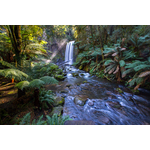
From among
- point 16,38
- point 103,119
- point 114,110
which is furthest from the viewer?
point 114,110

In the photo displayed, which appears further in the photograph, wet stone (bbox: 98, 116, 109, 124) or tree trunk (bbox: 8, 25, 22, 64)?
wet stone (bbox: 98, 116, 109, 124)

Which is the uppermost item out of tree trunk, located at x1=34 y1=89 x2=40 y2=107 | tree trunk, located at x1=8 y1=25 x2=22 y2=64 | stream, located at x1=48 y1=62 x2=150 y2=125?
tree trunk, located at x1=8 y1=25 x2=22 y2=64

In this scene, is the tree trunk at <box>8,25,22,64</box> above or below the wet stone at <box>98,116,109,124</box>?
above

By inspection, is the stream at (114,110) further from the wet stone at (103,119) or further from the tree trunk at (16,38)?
the tree trunk at (16,38)

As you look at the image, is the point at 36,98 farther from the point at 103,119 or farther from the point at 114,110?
the point at 114,110

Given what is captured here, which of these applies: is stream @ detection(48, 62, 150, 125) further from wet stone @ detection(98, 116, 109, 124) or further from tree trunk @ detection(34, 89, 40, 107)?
tree trunk @ detection(34, 89, 40, 107)

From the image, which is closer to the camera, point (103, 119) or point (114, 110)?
point (103, 119)

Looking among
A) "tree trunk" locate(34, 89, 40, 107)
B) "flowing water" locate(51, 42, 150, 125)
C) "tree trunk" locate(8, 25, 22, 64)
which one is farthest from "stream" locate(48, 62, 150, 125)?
"tree trunk" locate(8, 25, 22, 64)

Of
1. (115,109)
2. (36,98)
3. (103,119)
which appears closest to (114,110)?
(115,109)


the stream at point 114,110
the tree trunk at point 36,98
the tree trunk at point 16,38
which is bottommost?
the stream at point 114,110

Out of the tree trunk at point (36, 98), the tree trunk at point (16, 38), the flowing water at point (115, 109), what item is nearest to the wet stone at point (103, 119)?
the flowing water at point (115, 109)

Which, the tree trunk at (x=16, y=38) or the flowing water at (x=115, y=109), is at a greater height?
the tree trunk at (x=16, y=38)
